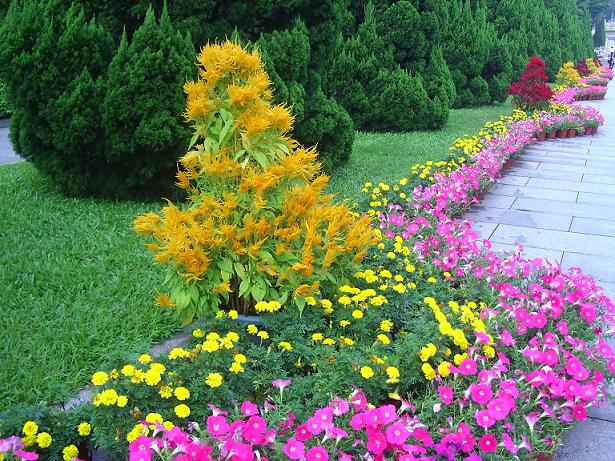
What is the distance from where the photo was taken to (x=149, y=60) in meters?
5.00

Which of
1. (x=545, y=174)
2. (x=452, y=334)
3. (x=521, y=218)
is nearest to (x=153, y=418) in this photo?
(x=452, y=334)

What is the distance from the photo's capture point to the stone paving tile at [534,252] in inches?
204

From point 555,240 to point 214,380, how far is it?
14.2ft

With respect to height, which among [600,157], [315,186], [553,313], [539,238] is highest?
[315,186]

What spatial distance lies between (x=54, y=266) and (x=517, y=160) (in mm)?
7671

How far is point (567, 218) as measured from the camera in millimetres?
6441

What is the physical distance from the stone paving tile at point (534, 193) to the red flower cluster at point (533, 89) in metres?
6.78

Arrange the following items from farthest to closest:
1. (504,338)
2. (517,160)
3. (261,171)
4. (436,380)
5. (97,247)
Answer: (517,160)
(97,247)
(261,171)
(504,338)
(436,380)

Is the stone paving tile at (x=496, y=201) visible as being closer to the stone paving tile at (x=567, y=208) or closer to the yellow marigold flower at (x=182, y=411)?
the stone paving tile at (x=567, y=208)

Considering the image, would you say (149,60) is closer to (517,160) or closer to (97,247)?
(97,247)

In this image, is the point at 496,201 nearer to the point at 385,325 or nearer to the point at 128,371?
the point at 385,325

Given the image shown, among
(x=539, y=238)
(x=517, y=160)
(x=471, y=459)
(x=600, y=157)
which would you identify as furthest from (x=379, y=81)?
(x=471, y=459)

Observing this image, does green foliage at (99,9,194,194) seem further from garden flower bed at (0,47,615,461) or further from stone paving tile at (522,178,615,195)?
stone paving tile at (522,178,615,195)

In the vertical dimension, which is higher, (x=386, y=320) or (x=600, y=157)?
(x=386, y=320)
